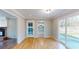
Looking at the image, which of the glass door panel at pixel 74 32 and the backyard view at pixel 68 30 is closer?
the glass door panel at pixel 74 32

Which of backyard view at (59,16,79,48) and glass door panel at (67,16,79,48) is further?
backyard view at (59,16,79,48)

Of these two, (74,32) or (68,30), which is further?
(68,30)
